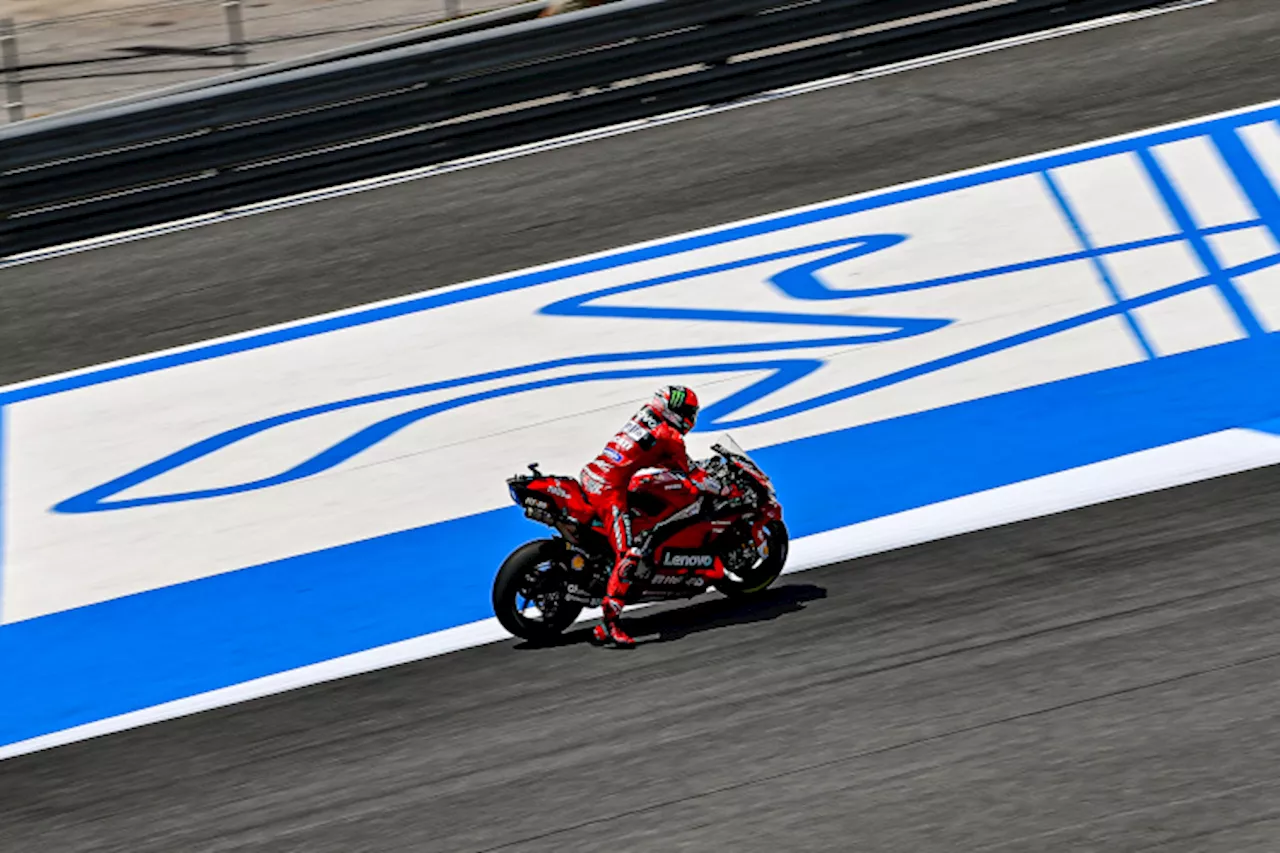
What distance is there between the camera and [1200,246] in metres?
14.7

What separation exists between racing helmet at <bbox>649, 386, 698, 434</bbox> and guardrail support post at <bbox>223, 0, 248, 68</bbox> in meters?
12.8

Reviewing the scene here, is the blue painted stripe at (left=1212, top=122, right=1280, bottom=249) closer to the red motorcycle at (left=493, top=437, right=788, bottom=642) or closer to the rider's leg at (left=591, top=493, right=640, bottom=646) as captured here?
the red motorcycle at (left=493, top=437, right=788, bottom=642)

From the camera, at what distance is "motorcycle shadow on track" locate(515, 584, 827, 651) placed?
34.2ft

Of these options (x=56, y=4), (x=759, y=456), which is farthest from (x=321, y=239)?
(x=56, y=4)

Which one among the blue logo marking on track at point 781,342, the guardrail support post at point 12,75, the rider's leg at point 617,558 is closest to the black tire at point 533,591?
the rider's leg at point 617,558

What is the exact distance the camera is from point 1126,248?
584 inches

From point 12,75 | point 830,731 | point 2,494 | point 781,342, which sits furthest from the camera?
point 12,75

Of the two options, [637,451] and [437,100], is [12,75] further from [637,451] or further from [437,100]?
[637,451]

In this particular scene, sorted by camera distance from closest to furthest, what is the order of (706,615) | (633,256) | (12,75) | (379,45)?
(706,615) < (633,256) < (12,75) < (379,45)

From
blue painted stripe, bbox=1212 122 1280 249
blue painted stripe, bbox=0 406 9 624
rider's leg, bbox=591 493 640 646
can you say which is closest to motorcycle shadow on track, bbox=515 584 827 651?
rider's leg, bbox=591 493 640 646

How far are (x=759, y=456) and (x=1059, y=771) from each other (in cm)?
483

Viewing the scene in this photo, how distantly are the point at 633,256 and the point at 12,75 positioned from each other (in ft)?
26.5

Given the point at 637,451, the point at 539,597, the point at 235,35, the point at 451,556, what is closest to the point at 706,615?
the point at 539,597

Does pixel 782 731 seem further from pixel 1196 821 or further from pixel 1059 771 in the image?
pixel 1196 821
